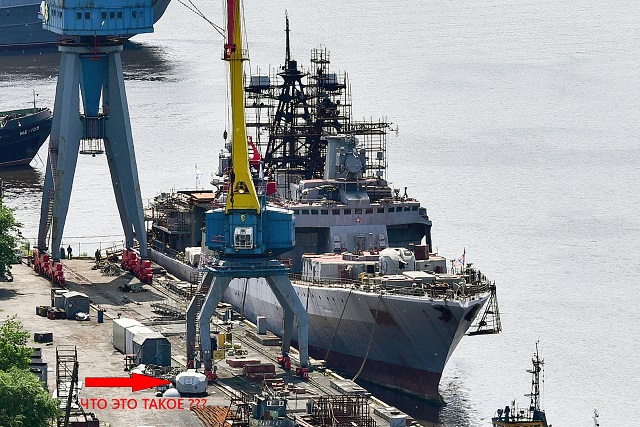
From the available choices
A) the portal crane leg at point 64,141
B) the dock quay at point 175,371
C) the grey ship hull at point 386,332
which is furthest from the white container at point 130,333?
the portal crane leg at point 64,141

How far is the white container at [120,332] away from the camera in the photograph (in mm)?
76875

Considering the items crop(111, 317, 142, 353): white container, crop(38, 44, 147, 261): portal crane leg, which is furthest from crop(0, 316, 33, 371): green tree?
crop(38, 44, 147, 261): portal crane leg

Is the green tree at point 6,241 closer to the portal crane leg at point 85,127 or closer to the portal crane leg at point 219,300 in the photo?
the portal crane leg at point 85,127

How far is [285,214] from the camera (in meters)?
75.2

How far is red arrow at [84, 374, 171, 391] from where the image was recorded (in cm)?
7056

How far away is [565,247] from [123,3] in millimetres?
30689

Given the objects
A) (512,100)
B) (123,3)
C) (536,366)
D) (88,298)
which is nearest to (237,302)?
(88,298)

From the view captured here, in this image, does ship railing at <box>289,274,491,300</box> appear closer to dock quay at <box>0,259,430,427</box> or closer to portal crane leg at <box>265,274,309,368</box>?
dock quay at <box>0,259,430,427</box>

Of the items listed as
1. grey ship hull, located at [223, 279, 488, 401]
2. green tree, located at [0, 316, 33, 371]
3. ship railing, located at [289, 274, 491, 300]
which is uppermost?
green tree, located at [0, 316, 33, 371]

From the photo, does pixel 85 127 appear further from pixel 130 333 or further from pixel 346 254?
pixel 130 333

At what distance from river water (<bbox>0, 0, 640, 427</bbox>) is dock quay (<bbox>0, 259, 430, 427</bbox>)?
24.8ft

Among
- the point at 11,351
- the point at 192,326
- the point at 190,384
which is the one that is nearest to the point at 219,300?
the point at 192,326

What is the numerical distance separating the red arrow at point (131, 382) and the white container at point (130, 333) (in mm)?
4080

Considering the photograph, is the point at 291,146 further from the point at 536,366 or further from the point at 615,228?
the point at 536,366
